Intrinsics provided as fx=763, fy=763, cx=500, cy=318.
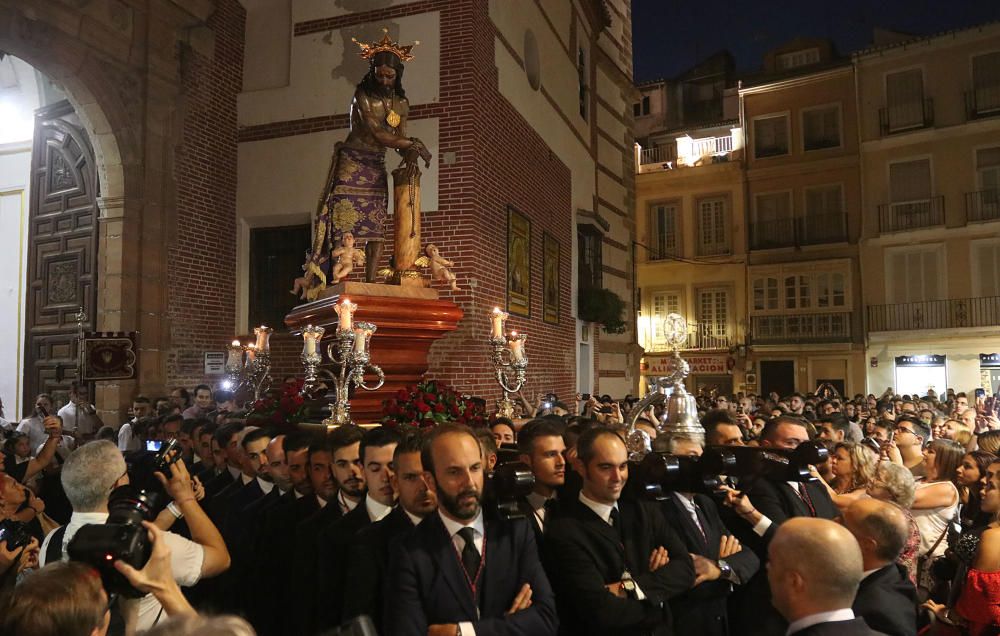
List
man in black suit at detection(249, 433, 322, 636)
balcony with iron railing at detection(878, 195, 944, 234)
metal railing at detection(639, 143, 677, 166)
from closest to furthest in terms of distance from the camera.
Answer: man in black suit at detection(249, 433, 322, 636) < balcony with iron railing at detection(878, 195, 944, 234) < metal railing at detection(639, 143, 677, 166)

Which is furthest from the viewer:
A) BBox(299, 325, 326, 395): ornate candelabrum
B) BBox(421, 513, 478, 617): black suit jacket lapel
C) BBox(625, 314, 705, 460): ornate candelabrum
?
BBox(299, 325, 326, 395): ornate candelabrum

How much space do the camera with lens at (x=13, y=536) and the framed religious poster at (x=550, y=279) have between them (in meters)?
9.86

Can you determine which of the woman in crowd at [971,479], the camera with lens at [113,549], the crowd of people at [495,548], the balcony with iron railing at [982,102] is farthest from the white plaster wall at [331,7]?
the balcony with iron railing at [982,102]

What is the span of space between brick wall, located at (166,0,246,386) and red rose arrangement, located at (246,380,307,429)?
13.1 feet

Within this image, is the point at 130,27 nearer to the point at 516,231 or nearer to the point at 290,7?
the point at 290,7

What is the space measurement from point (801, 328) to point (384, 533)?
2409 centimetres

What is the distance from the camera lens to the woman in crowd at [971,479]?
4.67 metres

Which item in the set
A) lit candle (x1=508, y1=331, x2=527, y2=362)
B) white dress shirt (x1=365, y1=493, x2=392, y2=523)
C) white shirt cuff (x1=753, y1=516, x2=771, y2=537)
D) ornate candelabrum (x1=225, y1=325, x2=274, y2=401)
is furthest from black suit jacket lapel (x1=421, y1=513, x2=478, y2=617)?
ornate candelabrum (x1=225, y1=325, x2=274, y2=401)

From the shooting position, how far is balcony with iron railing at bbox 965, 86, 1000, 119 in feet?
73.9

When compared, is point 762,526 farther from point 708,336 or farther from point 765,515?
point 708,336

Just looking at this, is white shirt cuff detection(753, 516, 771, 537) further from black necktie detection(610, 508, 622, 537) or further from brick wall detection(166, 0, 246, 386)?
brick wall detection(166, 0, 246, 386)

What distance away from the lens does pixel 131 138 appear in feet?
34.4

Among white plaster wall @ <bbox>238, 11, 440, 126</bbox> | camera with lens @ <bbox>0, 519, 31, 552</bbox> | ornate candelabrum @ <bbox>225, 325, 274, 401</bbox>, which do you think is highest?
white plaster wall @ <bbox>238, 11, 440, 126</bbox>

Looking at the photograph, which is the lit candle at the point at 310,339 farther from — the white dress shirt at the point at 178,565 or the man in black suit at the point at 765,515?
the man in black suit at the point at 765,515
